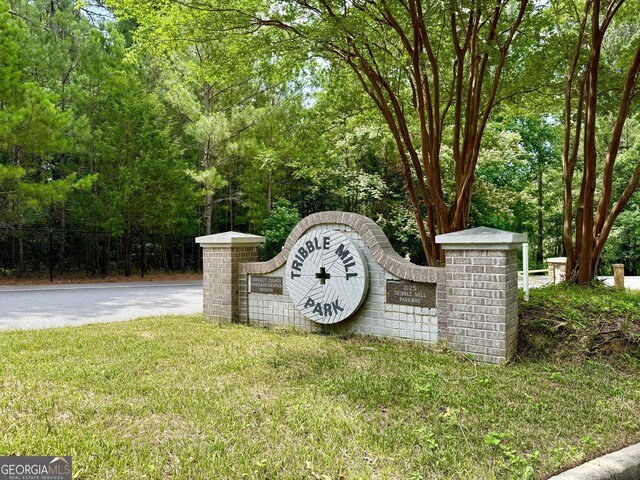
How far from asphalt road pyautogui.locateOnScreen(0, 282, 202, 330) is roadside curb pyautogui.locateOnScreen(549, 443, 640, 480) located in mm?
6808

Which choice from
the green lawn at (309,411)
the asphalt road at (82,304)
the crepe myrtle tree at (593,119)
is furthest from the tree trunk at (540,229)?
the green lawn at (309,411)

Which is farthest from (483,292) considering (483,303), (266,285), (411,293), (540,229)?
(540,229)

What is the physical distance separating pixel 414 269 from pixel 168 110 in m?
16.1

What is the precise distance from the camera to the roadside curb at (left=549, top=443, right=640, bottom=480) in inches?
88.8

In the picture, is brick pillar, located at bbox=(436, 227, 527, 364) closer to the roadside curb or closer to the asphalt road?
the roadside curb

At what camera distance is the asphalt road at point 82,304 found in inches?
290

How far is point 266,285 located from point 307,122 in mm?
4457

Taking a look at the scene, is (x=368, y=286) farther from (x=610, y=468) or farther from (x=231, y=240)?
(x=610, y=468)

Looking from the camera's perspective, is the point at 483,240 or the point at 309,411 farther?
the point at 483,240

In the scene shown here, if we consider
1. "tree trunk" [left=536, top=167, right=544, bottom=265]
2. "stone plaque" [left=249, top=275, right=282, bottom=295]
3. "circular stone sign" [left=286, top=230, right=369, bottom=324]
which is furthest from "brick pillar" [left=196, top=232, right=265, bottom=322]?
"tree trunk" [left=536, top=167, right=544, bottom=265]

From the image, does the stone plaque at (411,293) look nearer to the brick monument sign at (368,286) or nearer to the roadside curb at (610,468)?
the brick monument sign at (368,286)

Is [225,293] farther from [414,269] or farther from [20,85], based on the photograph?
[20,85]

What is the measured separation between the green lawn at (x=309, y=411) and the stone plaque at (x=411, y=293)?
48cm

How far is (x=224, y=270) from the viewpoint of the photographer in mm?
6480
